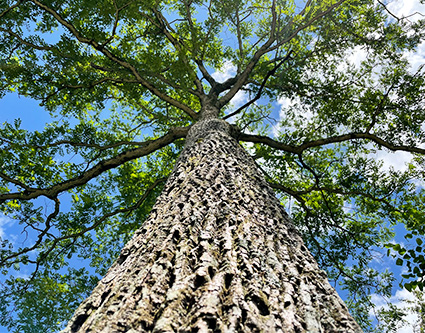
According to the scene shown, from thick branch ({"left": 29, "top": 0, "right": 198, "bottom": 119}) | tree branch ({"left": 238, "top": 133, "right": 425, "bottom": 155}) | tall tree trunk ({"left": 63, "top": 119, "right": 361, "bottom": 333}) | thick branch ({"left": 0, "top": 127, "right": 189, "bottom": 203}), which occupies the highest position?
thick branch ({"left": 29, "top": 0, "right": 198, "bottom": 119})

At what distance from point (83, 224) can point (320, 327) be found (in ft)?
24.3

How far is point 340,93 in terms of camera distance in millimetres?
7711

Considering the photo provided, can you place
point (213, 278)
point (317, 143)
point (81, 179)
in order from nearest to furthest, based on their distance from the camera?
point (213, 278) → point (81, 179) → point (317, 143)

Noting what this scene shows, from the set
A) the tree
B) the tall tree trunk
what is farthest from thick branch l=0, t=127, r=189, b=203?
the tall tree trunk

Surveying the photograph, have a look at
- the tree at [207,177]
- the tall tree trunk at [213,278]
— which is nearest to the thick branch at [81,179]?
the tree at [207,177]

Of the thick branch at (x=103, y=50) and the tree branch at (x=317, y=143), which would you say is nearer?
the thick branch at (x=103, y=50)

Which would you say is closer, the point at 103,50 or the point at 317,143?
the point at 103,50

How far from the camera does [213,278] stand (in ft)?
4.21

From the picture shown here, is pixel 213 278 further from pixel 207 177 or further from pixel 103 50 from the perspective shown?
pixel 103 50

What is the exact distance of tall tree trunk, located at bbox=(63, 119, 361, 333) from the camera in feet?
3.56

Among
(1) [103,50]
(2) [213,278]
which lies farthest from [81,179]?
(2) [213,278]

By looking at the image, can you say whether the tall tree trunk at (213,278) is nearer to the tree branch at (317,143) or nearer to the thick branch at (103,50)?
the tree branch at (317,143)

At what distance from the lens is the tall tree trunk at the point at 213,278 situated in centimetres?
108

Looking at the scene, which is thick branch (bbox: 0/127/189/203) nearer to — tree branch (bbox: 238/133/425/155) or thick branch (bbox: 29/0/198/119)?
thick branch (bbox: 29/0/198/119)
